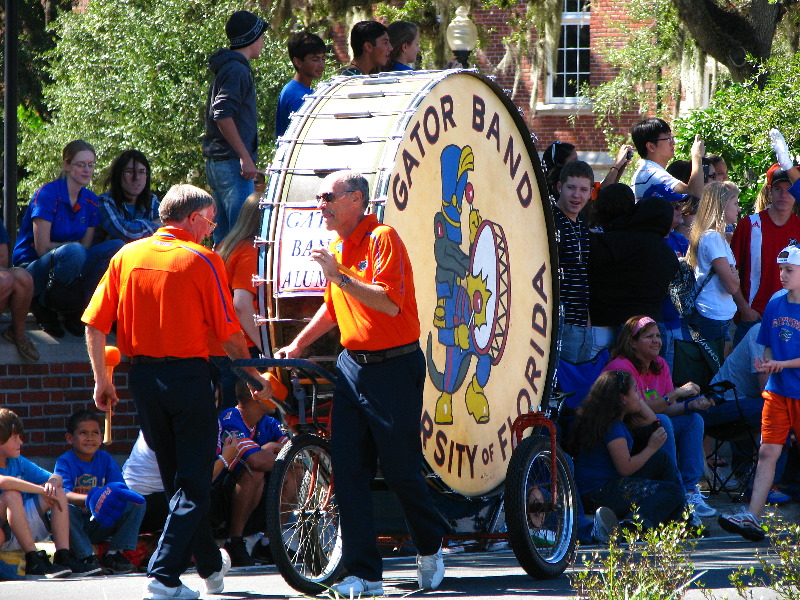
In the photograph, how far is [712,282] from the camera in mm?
9188

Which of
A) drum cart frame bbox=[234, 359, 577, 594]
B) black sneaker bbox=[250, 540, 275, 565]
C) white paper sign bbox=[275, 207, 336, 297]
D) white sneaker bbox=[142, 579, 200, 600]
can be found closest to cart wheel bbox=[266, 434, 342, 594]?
drum cart frame bbox=[234, 359, 577, 594]

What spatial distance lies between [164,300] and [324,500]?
122 centimetres

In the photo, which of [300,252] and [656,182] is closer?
[300,252]

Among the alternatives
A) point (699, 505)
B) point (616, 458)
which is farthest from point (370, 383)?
point (699, 505)

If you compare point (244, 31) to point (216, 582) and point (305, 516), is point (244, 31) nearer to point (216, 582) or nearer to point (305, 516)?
point (305, 516)

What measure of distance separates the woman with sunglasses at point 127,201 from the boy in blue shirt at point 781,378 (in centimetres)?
403

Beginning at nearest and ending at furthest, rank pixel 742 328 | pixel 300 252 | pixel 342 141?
pixel 300 252, pixel 342 141, pixel 742 328

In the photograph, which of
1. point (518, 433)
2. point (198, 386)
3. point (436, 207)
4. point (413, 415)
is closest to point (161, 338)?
point (198, 386)

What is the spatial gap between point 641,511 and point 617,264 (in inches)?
69.9

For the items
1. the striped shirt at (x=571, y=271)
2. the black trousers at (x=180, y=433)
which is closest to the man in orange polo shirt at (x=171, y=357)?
the black trousers at (x=180, y=433)

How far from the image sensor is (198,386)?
5.43 m

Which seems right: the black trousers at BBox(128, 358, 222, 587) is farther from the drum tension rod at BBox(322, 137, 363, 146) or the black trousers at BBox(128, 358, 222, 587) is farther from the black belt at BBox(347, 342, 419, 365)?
the drum tension rod at BBox(322, 137, 363, 146)

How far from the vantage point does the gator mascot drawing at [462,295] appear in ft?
21.0

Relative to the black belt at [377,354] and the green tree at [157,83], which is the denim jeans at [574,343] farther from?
the green tree at [157,83]
